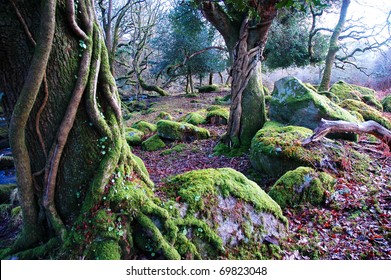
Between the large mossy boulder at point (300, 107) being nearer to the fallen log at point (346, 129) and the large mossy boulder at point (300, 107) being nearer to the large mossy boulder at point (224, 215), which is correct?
the fallen log at point (346, 129)

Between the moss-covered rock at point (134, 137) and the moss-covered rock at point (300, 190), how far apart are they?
648 cm

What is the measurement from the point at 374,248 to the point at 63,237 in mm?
3399

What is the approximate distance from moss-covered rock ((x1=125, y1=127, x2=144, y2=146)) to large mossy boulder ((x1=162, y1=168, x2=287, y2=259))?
261 inches

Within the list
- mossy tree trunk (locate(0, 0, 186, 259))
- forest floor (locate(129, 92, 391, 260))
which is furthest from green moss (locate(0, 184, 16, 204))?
mossy tree trunk (locate(0, 0, 186, 259))

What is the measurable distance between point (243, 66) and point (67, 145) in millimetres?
5369

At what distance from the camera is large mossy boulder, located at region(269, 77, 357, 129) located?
664 centimetres

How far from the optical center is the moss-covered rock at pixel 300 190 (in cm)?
417

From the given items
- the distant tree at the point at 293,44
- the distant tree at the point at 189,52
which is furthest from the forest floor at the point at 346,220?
the distant tree at the point at 189,52

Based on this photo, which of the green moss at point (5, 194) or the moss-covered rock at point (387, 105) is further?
the moss-covered rock at point (387, 105)

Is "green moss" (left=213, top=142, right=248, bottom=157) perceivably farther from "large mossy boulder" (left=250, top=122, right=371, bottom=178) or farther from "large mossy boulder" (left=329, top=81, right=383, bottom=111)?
"large mossy boulder" (left=329, top=81, right=383, bottom=111)

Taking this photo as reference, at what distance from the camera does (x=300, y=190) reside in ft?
13.8
